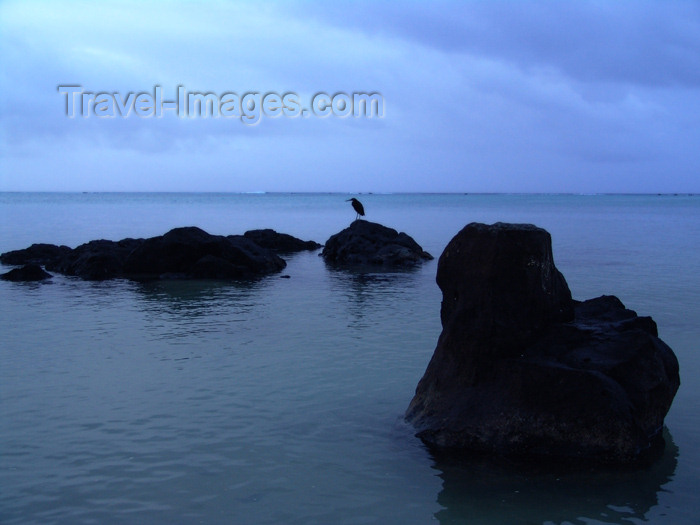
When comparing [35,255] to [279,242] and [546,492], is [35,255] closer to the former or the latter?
[279,242]

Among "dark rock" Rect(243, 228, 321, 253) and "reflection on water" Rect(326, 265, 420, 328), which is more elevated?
"dark rock" Rect(243, 228, 321, 253)

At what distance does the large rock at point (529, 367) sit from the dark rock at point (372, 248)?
854 inches

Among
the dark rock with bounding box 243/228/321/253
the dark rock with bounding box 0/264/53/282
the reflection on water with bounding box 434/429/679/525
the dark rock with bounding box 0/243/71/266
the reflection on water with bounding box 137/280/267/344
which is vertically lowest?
the reflection on water with bounding box 434/429/679/525

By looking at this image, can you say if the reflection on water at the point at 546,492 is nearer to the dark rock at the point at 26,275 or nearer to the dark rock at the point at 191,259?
the dark rock at the point at 191,259

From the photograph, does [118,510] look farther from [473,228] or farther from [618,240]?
[618,240]

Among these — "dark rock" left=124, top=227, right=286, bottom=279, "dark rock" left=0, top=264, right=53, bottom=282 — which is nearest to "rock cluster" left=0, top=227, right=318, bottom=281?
"dark rock" left=124, top=227, right=286, bottom=279

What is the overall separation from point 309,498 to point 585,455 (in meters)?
3.25

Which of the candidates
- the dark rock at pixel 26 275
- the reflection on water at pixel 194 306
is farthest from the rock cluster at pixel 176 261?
the dark rock at pixel 26 275

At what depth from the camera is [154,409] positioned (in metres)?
10.4

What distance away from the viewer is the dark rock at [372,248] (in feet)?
105

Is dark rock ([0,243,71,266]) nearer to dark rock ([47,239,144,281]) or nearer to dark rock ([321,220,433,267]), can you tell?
dark rock ([47,239,144,281])

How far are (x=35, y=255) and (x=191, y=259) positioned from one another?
10.1m

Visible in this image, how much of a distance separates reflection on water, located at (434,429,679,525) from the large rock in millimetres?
307

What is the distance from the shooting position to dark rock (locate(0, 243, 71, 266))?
32500 mm
